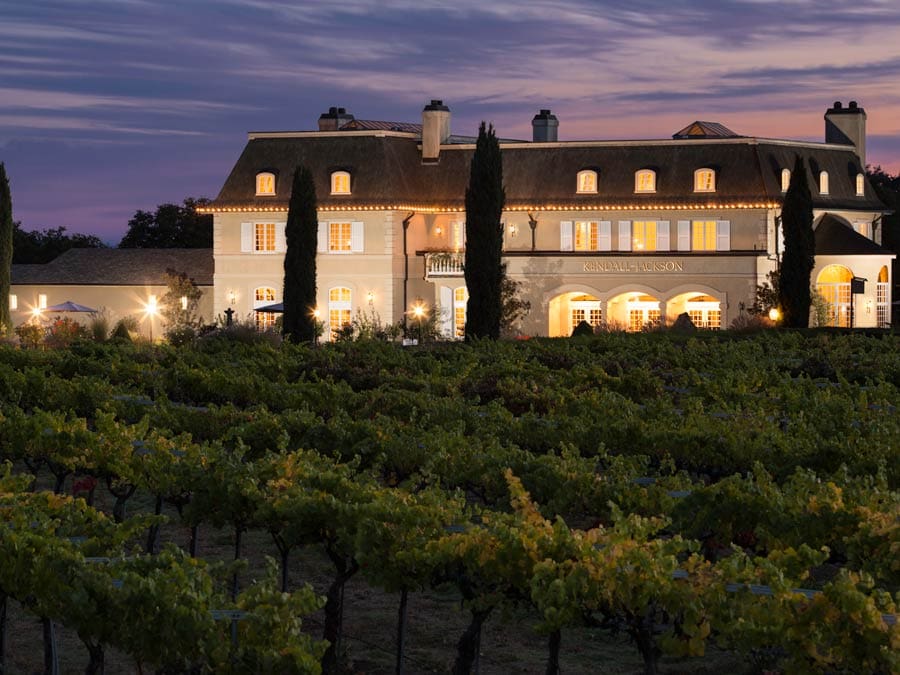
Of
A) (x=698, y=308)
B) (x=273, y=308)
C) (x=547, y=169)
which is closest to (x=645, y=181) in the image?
(x=547, y=169)

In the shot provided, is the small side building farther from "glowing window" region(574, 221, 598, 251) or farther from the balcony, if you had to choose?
"glowing window" region(574, 221, 598, 251)

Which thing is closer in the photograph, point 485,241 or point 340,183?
point 485,241

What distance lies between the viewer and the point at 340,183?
57.2 m

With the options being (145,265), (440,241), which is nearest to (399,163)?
(440,241)

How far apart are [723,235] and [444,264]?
9533 mm

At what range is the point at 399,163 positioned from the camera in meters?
57.8

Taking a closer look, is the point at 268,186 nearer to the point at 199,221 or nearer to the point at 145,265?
the point at 145,265

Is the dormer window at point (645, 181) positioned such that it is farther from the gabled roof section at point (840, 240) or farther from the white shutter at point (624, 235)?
the gabled roof section at point (840, 240)

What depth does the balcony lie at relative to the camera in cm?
5587

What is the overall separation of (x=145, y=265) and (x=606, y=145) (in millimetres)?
18230

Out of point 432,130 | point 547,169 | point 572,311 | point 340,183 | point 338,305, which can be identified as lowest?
point 572,311

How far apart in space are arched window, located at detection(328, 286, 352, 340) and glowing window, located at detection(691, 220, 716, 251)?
1195 cm

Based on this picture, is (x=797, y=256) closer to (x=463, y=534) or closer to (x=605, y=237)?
(x=605, y=237)

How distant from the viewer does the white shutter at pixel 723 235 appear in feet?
178
